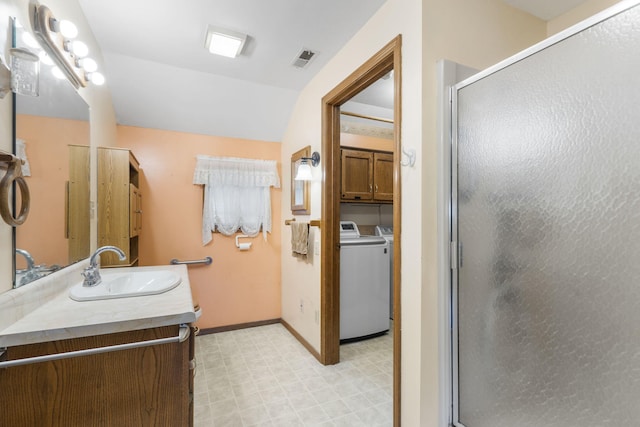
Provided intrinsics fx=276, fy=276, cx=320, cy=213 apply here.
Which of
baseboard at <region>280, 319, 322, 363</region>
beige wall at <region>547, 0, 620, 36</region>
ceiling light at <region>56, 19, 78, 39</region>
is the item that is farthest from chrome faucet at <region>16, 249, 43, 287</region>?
beige wall at <region>547, 0, 620, 36</region>

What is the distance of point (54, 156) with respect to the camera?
1.31 m

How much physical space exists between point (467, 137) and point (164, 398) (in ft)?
5.78

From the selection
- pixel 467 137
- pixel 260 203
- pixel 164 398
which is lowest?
pixel 164 398

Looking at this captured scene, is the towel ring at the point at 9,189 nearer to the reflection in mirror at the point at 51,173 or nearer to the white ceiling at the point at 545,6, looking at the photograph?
the reflection in mirror at the point at 51,173

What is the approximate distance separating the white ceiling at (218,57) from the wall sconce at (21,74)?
91 centimetres

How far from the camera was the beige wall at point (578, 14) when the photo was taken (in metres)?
1.56

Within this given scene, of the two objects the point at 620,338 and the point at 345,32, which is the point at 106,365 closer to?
the point at 620,338

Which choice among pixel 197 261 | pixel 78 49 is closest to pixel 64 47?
pixel 78 49

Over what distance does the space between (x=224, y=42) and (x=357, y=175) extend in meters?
1.80

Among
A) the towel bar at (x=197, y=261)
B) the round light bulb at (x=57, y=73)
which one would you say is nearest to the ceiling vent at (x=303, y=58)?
the round light bulb at (x=57, y=73)

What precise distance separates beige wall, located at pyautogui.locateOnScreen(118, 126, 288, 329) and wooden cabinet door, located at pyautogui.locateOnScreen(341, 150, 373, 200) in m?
0.82

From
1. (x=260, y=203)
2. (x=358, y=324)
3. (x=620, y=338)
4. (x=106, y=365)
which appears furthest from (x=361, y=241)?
(x=106, y=365)

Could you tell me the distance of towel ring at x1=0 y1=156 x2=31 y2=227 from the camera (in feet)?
3.15

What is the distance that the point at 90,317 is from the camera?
1030 millimetres
